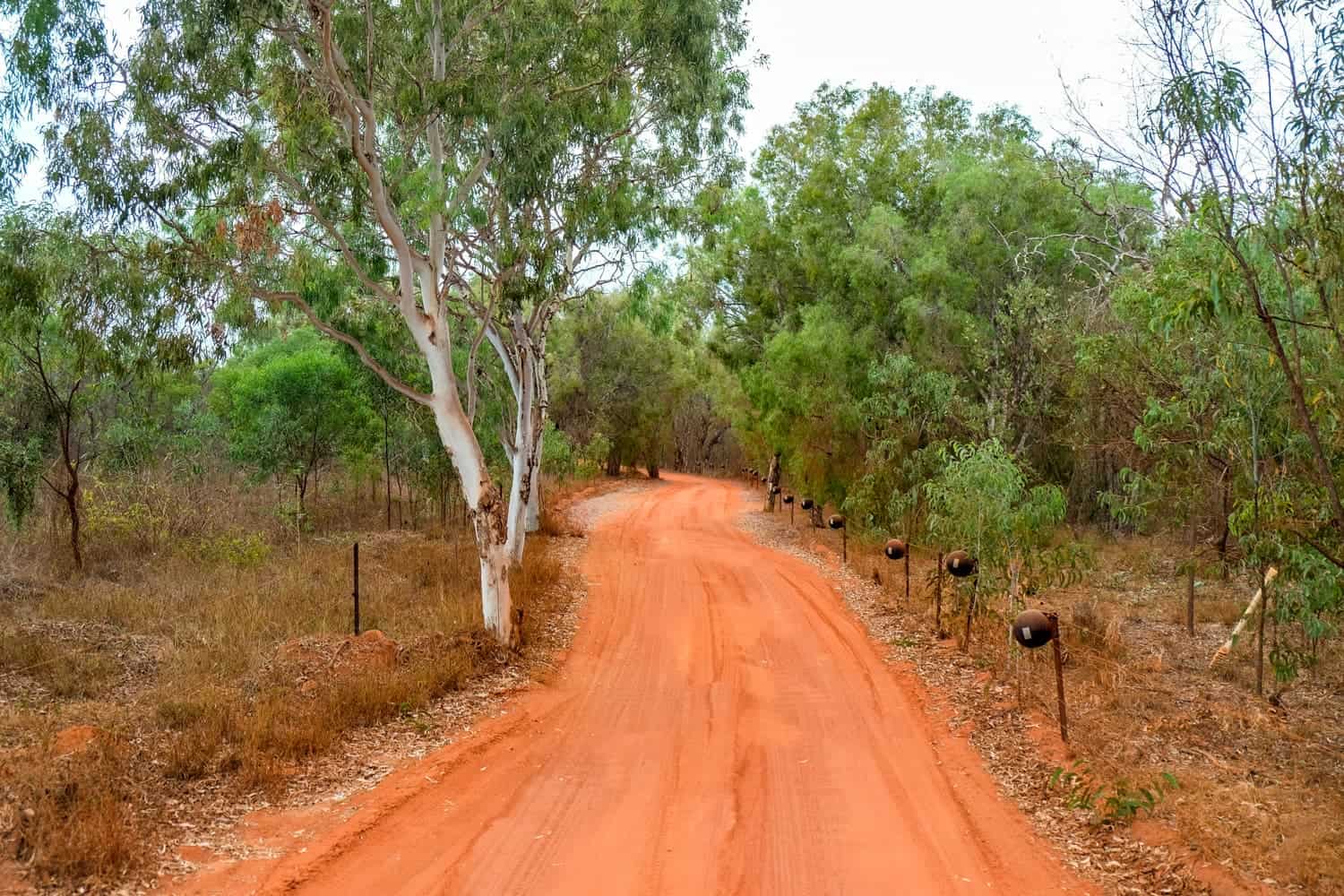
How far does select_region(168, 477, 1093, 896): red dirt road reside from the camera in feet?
17.8

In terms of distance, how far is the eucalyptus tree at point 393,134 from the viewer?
930 centimetres

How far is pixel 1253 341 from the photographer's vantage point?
26.2 ft

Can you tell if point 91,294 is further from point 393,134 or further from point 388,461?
point 388,461

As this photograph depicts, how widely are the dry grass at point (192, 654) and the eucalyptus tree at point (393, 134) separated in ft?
6.56

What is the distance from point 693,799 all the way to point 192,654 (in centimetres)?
580

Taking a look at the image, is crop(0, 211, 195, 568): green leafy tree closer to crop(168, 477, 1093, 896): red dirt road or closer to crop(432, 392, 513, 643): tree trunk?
crop(432, 392, 513, 643): tree trunk

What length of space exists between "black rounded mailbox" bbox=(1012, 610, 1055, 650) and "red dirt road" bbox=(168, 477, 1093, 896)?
1.16 m

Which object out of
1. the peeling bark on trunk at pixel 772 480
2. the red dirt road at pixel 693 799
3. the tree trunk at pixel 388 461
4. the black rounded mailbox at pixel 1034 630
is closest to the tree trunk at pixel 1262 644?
the black rounded mailbox at pixel 1034 630

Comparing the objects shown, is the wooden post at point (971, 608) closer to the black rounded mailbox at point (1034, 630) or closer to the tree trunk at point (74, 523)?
the black rounded mailbox at point (1034, 630)

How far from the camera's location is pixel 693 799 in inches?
264

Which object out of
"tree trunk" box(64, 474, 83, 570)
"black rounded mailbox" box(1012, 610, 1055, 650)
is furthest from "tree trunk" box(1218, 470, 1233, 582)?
"tree trunk" box(64, 474, 83, 570)

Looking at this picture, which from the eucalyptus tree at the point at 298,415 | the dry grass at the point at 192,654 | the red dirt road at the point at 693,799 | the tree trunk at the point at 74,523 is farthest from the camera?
the eucalyptus tree at the point at 298,415

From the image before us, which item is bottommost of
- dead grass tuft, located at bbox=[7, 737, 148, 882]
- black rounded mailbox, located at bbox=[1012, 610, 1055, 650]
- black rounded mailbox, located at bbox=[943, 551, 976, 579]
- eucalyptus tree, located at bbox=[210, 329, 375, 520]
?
dead grass tuft, located at bbox=[7, 737, 148, 882]

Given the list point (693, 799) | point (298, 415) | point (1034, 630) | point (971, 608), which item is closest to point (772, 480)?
point (298, 415)
